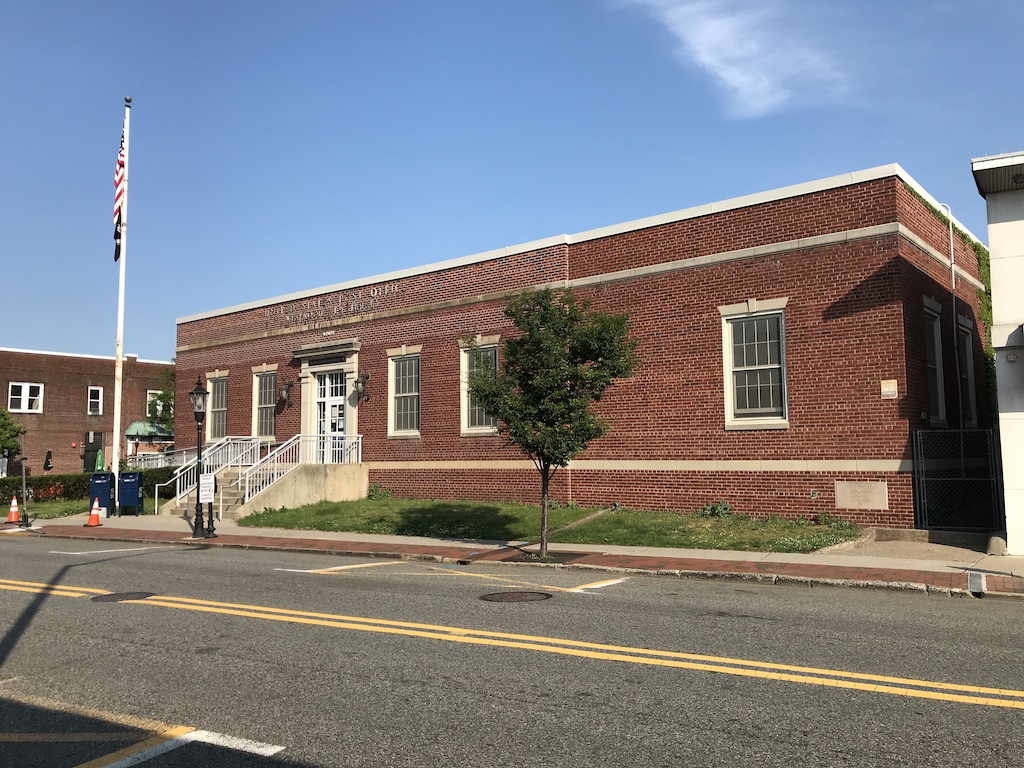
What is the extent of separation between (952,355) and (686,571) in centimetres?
1034

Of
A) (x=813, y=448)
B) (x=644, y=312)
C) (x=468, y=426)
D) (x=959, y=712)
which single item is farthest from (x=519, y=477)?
(x=959, y=712)

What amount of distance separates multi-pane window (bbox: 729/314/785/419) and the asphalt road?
734 centimetres

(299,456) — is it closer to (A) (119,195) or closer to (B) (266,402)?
(B) (266,402)

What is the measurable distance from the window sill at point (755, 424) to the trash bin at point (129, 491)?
1774cm

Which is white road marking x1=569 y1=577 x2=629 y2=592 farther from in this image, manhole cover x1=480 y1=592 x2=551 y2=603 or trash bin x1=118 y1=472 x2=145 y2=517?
trash bin x1=118 y1=472 x2=145 y2=517

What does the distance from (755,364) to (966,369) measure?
605cm

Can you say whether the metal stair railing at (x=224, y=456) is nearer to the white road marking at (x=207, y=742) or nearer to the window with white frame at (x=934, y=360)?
the window with white frame at (x=934, y=360)

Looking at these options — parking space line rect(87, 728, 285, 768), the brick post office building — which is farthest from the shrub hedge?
parking space line rect(87, 728, 285, 768)

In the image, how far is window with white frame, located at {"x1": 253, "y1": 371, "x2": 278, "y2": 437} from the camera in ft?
94.7

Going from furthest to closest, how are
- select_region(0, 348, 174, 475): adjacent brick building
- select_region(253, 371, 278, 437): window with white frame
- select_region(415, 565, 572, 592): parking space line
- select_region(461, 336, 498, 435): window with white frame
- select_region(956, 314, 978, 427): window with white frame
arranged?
1. select_region(0, 348, 174, 475): adjacent brick building
2. select_region(253, 371, 278, 437): window with white frame
3. select_region(461, 336, 498, 435): window with white frame
4. select_region(956, 314, 978, 427): window with white frame
5. select_region(415, 565, 572, 592): parking space line

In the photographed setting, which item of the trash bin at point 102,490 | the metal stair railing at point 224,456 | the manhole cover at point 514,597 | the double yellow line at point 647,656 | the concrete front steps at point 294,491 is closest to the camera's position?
the double yellow line at point 647,656

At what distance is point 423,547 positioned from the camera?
646 inches

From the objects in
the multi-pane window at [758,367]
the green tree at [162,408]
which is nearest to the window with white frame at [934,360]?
the multi-pane window at [758,367]

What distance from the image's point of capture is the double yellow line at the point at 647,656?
19.5ft
